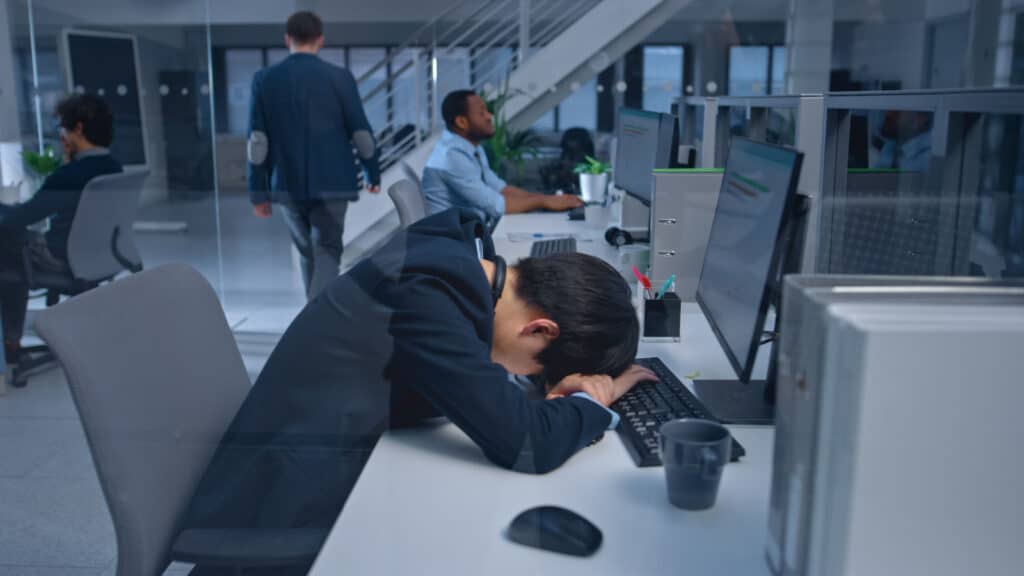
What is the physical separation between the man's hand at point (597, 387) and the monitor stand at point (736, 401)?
0.12 meters

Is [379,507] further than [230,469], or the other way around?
[230,469]

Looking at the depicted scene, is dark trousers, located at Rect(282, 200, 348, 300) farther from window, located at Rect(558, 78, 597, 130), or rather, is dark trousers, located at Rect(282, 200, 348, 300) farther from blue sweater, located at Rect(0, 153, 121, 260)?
window, located at Rect(558, 78, 597, 130)

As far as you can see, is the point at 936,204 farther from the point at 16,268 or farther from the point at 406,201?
the point at 16,268

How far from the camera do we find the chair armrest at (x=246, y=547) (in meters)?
0.98

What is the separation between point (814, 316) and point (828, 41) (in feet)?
18.2

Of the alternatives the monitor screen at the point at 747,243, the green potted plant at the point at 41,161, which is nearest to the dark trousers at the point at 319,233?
the green potted plant at the point at 41,161

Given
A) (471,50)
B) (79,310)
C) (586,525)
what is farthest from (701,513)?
(471,50)

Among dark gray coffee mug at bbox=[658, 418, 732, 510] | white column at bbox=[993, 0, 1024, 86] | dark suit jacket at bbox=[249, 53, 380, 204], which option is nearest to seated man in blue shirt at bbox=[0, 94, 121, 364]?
dark suit jacket at bbox=[249, 53, 380, 204]

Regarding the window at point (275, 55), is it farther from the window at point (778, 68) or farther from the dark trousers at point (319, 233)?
the window at point (778, 68)

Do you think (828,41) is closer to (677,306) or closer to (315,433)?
(677,306)

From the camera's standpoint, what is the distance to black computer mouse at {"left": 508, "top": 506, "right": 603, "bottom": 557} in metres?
0.83

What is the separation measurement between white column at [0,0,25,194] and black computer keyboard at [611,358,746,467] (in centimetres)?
341

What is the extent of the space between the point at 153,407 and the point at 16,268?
2.70 meters

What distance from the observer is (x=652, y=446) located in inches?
42.0
